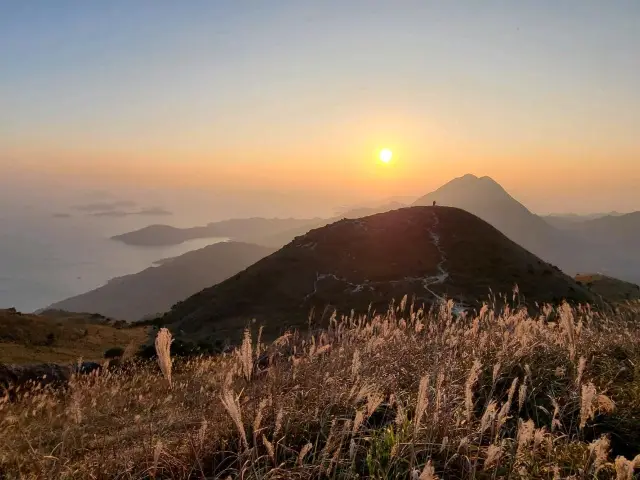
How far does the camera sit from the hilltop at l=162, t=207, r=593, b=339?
1794 inches

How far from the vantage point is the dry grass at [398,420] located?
148 inches

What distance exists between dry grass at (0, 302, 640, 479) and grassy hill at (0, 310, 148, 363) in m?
25.6

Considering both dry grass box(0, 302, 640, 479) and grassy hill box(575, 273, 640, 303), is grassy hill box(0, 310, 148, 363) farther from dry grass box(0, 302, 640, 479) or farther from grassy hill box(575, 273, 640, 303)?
grassy hill box(575, 273, 640, 303)

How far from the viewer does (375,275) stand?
167 feet

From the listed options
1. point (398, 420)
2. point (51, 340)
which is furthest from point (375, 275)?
point (398, 420)

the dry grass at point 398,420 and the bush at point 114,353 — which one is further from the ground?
Answer: the dry grass at point 398,420

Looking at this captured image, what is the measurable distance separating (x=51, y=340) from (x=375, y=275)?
101 feet

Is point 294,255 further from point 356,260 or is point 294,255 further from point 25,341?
point 25,341

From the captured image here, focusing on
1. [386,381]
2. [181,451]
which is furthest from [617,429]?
[181,451]

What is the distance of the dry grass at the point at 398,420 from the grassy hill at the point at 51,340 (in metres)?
25.6

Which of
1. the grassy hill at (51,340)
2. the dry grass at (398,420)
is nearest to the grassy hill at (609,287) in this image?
the grassy hill at (51,340)

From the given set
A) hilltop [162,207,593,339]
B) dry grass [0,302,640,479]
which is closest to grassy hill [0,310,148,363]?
hilltop [162,207,593,339]

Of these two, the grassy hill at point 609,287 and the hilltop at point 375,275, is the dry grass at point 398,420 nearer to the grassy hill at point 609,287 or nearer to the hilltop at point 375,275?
the hilltop at point 375,275

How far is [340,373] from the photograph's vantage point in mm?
5766
